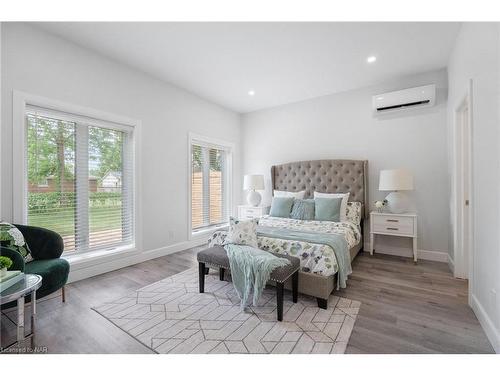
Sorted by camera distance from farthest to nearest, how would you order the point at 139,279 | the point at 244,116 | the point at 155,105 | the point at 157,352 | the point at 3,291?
the point at 244,116 < the point at 155,105 < the point at 139,279 < the point at 157,352 < the point at 3,291

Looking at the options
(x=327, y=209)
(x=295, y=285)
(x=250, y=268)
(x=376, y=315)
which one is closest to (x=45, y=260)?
(x=250, y=268)

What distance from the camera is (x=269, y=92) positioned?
4.00 meters

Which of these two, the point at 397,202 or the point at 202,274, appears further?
the point at 397,202

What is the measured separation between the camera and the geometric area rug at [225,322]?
1577mm

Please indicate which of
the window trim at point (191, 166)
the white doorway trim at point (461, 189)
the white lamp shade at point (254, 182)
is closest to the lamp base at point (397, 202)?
the white doorway trim at point (461, 189)

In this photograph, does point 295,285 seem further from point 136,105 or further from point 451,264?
point 136,105

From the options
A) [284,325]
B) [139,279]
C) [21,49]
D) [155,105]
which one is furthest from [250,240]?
[21,49]

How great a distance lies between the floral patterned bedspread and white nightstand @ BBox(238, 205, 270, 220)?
1.13 m

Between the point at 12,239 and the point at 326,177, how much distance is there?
4.04 m

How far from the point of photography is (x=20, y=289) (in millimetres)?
1446

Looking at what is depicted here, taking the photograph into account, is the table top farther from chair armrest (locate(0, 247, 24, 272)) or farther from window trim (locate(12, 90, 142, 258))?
window trim (locate(12, 90, 142, 258))

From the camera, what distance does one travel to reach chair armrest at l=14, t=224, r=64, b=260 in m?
2.12
